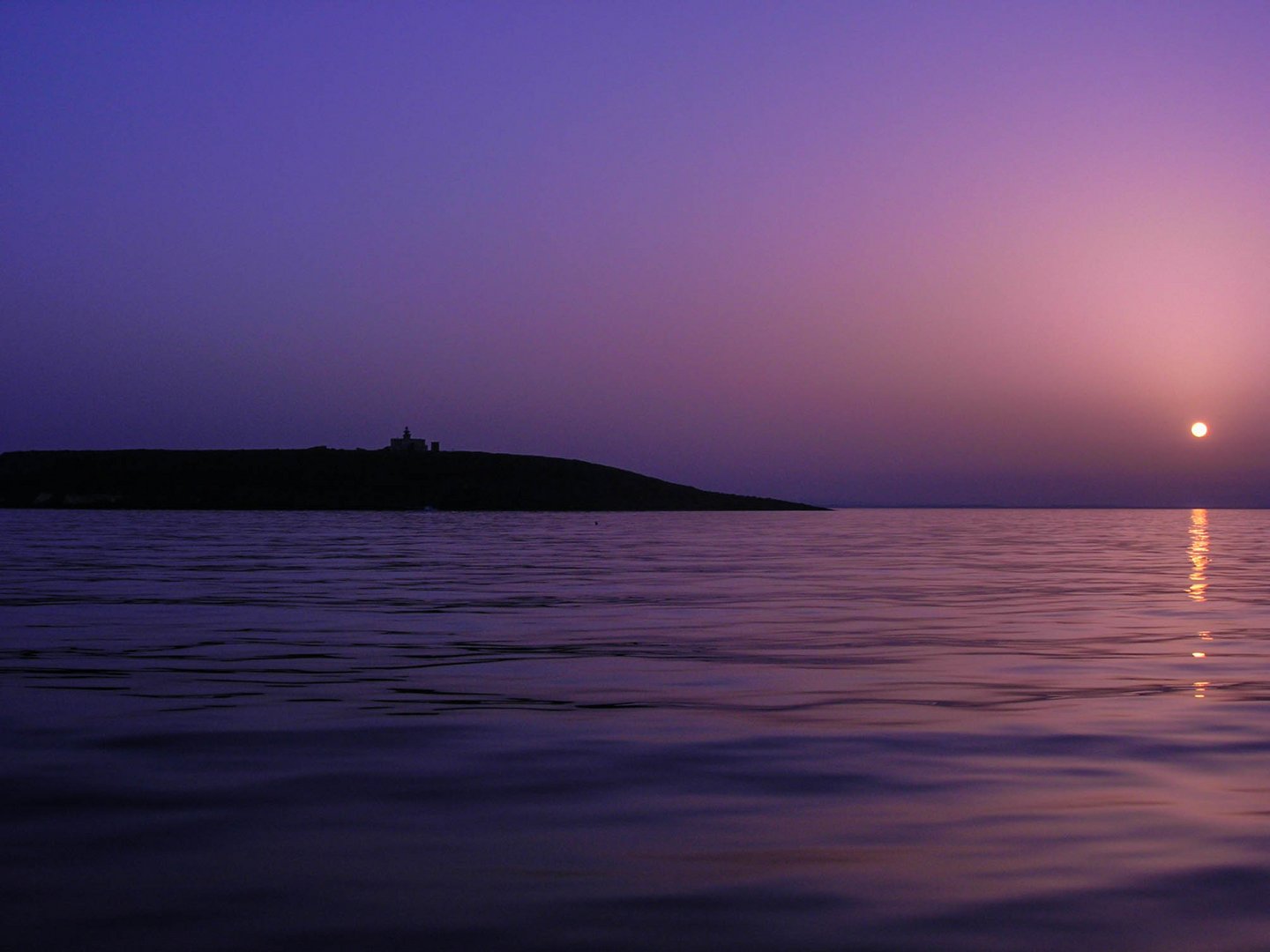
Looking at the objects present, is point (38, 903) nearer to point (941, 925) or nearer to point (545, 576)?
point (941, 925)

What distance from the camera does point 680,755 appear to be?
8.90 m

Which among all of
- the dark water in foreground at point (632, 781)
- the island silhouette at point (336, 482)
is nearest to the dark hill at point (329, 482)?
the island silhouette at point (336, 482)

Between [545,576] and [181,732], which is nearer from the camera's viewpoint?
[181,732]

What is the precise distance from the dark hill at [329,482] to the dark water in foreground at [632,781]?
14739 centimetres

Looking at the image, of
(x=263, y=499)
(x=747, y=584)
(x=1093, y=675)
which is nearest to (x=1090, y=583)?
(x=747, y=584)

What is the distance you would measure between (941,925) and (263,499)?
164126mm

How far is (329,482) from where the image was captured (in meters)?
171

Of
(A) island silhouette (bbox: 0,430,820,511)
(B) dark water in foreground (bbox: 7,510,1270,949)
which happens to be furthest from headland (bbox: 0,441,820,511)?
(B) dark water in foreground (bbox: 7,510,1270,949)

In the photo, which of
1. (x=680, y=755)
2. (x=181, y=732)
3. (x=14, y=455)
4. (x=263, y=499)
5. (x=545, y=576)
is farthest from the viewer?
(x=14, y=455)

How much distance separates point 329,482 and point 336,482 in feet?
3.11

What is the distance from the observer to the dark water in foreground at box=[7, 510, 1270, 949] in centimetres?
544

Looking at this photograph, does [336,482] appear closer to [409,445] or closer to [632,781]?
[409,445]

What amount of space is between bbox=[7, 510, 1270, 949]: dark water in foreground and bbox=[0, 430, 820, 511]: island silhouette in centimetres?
14742

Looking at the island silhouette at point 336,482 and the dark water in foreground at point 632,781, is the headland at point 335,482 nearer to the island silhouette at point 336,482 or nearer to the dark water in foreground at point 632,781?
the island silhouette at point 336,482
